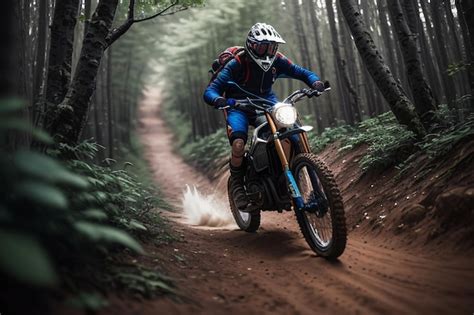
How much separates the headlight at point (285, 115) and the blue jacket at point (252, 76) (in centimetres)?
92

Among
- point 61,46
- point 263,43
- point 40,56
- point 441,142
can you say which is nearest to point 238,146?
point 263,43

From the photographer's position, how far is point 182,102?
3638cm

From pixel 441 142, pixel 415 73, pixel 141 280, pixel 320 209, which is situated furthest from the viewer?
pixel 415 73

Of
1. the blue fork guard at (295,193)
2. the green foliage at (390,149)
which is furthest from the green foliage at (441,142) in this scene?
the blue fork guard at (295,193)

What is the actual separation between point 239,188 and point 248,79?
1676mm

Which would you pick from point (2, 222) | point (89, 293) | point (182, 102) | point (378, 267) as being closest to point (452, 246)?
point (378, 267)

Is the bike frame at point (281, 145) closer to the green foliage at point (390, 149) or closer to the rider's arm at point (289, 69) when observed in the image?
the rider's arm at point (289, 69)

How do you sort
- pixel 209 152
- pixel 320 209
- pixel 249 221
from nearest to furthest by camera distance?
pixel 320 209, pixel 249 221, pixel 209 152

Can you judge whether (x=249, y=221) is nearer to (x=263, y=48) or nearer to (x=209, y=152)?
(x=263, y=48)

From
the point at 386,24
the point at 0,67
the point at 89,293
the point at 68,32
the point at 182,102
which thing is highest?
the point at 182,102

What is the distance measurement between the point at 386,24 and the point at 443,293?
1190 centimetres

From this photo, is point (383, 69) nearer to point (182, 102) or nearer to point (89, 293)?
point (89, 293)

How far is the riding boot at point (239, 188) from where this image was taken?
5.32 m

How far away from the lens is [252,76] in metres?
5.51
